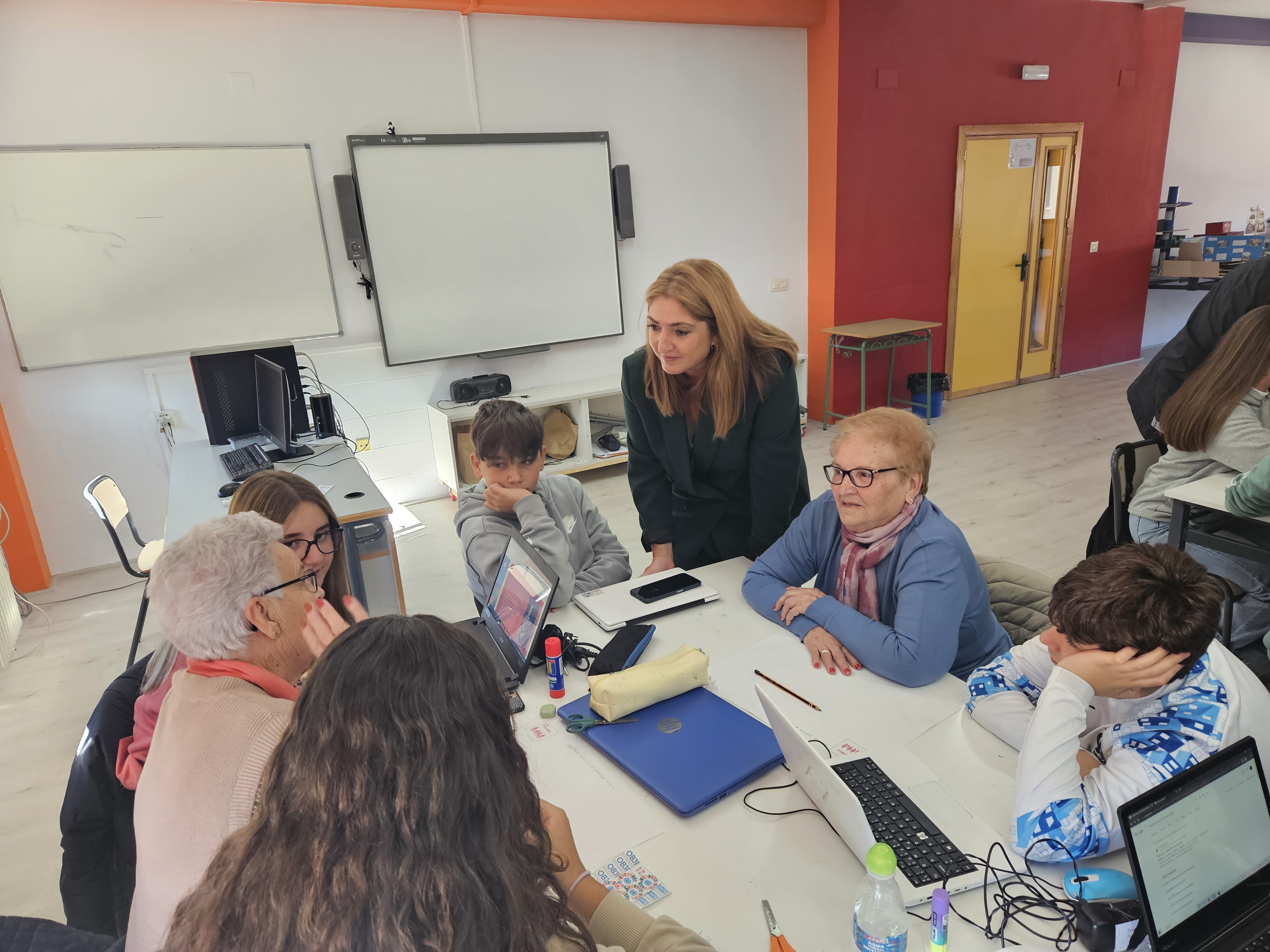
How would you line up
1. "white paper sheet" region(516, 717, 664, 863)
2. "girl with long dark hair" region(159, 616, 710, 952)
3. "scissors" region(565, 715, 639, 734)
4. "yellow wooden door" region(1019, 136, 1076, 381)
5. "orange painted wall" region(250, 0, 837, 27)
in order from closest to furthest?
"girl with long dark hair" region(159, 616, 710, 952) → "white paper sheet" region(516, 717, 664, 863) → "scissors" region(565, 715, 639, 734) → "orange painted wall" region(250, 0, 837, 27) → "yellow wooden door" region(1019, 136, 1076, 381)

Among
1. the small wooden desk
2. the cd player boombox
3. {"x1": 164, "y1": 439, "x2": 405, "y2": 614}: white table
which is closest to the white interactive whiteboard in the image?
the cd player boombox

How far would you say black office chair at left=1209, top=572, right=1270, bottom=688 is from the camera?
2.34m

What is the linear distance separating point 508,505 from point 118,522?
6.55ft

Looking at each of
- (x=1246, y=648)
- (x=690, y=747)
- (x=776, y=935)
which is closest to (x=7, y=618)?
(x=690, y=747)

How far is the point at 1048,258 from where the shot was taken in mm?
7074

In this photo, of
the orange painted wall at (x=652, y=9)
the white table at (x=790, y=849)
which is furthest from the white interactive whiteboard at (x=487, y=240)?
the white table at (x=790, y=849)

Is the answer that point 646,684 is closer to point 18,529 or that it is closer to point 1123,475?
point 1123,475

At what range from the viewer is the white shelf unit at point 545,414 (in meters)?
4.80

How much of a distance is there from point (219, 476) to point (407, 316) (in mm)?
1730

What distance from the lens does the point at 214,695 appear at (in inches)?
44.3

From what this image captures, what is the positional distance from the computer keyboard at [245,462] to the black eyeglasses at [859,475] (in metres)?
2.58

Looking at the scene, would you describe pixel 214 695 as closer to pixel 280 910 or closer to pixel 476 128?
pixel 280 910

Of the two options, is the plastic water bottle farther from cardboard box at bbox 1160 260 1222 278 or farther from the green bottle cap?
cardboard box at bbox 1160 260 1222 278

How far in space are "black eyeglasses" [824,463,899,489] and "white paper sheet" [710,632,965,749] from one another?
39cm
